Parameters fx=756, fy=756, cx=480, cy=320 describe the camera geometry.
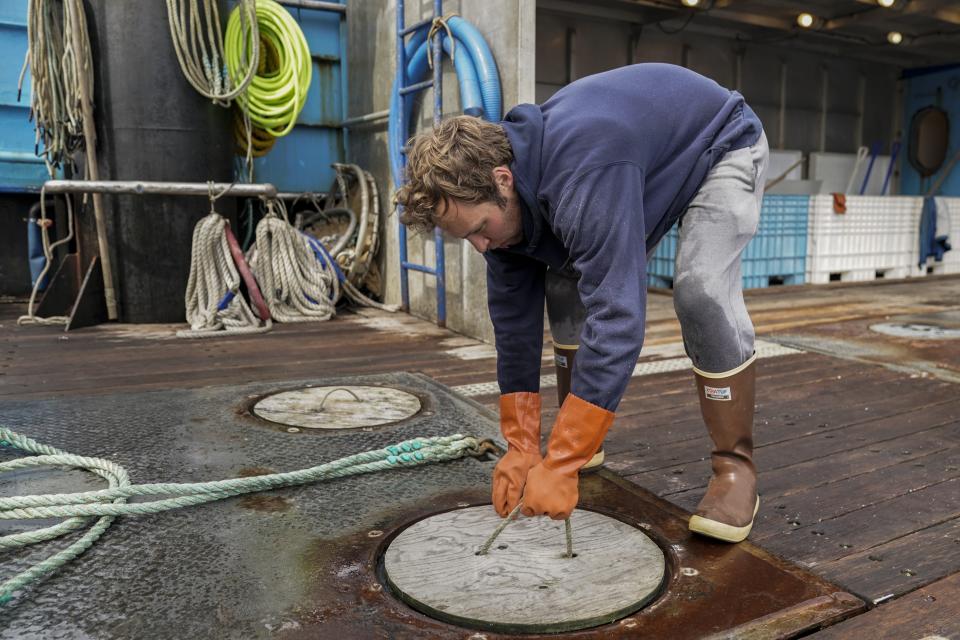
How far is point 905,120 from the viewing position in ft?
38.6

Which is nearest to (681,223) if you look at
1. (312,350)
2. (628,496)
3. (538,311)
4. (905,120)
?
(538,311)

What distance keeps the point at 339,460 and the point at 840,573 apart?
124 cm

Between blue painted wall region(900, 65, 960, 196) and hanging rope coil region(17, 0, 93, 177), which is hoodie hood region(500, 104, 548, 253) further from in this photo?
blue painted wall region(900, 65, 960, 196)

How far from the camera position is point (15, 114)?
5.67 m

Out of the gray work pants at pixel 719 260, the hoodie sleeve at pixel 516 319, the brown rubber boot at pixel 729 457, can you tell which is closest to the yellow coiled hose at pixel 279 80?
the hoodie sleeve at pixel 516 319

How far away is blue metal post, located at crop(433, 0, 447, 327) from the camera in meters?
4.15

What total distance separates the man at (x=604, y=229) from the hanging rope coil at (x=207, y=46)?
3512 mm

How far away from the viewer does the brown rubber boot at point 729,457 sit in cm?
167

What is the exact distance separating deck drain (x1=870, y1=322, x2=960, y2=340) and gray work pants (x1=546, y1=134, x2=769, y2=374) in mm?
3130

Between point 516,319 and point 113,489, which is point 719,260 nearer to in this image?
point 516,319

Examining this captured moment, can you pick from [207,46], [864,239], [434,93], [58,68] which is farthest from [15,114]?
[864,239]

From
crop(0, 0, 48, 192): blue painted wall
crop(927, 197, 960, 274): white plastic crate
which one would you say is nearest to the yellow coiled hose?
crop(0, 0, 48, 192): blue painted wall

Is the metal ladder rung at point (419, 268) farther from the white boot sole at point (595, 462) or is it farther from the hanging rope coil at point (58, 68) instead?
the white boot sole at point (595, 462)

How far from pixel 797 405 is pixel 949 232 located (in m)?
7.61
